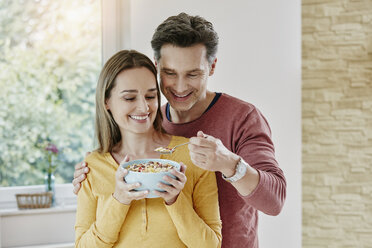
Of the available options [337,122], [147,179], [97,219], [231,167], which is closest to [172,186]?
[147,179]

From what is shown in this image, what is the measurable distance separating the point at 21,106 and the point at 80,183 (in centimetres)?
134

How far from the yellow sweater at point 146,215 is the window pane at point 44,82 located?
1.26m

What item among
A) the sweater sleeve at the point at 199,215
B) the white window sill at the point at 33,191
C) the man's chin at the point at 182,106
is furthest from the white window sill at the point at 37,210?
the sweater sleeve at the point at 199,215

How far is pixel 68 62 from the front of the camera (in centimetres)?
265

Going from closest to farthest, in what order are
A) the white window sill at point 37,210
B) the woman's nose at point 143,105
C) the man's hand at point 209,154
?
1. the man's hand at point 209,154
2. the woman's nose at point 143,105
3. the white window sill at point 37,210

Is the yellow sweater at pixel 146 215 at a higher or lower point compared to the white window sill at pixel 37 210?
higher

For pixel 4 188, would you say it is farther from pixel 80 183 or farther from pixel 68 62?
pixel 80 183

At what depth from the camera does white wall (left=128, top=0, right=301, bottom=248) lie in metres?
2.54

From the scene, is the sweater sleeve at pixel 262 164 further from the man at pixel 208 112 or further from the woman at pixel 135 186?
the woman at pixel 135 186

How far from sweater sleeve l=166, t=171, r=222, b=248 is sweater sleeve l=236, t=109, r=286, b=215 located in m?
0.14

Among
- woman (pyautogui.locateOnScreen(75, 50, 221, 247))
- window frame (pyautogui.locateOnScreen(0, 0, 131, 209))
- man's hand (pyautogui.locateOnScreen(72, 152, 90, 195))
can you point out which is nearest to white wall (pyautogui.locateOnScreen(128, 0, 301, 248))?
window frame (pyautogui.locateOnScreen(0, 0, 131, 209))

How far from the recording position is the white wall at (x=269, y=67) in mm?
2535

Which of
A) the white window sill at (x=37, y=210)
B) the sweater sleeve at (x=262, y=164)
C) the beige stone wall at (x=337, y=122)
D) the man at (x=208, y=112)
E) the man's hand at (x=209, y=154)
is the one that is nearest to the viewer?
the man's hand at (x=209, y=154)

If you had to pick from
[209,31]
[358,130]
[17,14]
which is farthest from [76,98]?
[358,130]
